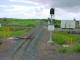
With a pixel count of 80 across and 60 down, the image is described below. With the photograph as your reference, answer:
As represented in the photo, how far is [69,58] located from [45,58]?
142 centimetres

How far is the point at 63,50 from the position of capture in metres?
10.3

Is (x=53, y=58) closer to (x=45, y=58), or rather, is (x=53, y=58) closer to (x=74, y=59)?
(x=45, y=58)

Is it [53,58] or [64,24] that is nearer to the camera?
→ [53,58]

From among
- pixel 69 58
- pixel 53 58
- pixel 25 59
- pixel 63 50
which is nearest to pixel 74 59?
pixel 69 58

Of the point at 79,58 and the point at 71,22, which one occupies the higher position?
the point at 71,22

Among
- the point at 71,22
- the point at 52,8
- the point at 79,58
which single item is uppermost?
the point at 52,8

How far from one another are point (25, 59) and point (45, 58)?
1176mm

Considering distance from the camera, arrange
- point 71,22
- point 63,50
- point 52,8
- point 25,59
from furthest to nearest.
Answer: point 71,22, point 52,8, point 63,50, point 25,59

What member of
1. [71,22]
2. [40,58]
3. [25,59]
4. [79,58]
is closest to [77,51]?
[79,58]

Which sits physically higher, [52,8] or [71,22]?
[52,8]

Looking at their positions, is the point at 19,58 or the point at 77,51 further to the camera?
the point at 77,51

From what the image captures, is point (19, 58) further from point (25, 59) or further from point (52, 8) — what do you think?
point (52, 8)

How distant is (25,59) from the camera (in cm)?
830

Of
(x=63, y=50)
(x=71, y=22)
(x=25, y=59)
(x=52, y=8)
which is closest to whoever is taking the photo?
(x=25, y=59)
